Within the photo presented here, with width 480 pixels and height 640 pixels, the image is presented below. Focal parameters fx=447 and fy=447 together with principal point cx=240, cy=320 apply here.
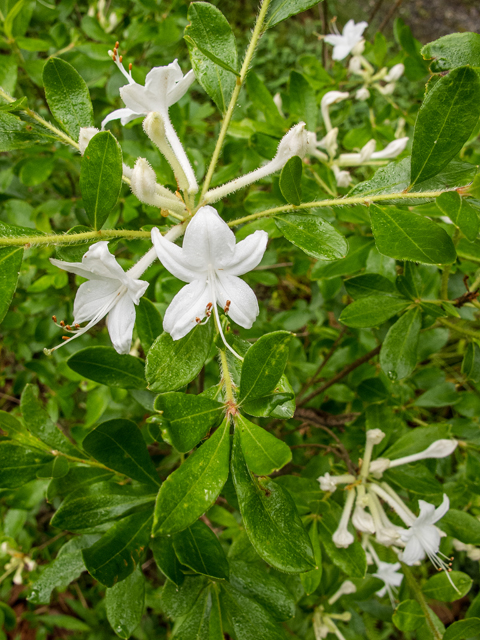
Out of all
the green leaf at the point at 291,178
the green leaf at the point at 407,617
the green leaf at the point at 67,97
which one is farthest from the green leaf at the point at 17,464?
the green leaf at the point at 407,617

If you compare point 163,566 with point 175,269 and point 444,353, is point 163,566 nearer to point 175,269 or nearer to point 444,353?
point 175,269

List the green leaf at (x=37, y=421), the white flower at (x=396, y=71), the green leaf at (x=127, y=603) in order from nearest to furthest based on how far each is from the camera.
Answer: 1. the green leaf at (x=127, y=603)
2. the green leaf at (x=37, y=421)
3. the white flower at (x=396, y=71)

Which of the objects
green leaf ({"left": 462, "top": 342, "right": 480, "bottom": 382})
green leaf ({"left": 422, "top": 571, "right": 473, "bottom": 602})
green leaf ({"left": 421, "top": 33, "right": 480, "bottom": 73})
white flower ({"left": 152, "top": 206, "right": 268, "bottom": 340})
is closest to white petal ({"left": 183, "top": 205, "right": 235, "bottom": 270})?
white flower ({"left": 152, "top": 206, "right": 268, "bottom": 340})

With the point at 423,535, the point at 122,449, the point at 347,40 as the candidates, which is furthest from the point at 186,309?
the point at 347,40

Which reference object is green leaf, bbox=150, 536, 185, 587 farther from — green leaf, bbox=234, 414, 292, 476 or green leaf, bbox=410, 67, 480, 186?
green leaf, bbox=410, 67, 480, 186

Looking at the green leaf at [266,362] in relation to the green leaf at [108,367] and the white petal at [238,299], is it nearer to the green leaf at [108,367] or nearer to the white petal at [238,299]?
the white petal at [238,299]

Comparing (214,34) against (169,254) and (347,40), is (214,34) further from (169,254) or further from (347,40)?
(347,40)

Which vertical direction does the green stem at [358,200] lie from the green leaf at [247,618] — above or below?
above

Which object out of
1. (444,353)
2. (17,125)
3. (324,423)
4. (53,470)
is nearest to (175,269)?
(17,125)
